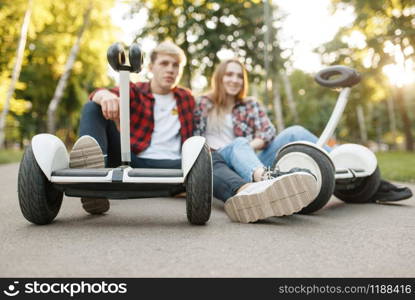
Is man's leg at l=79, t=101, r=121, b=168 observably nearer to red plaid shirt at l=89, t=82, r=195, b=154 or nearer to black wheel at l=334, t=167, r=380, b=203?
red plaid shirt at l=89, t=82, r=195, b=154

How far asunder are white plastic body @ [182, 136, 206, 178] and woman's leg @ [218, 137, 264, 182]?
0.70 meters

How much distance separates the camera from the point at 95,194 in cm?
227

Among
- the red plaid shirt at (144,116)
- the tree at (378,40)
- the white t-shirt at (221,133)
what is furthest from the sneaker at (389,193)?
the tree at (378,40)

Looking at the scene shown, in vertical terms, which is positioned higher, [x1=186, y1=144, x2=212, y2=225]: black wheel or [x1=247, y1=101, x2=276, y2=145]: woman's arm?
[x1=247, y1=101, x2=276, y2=145]: woman's arm

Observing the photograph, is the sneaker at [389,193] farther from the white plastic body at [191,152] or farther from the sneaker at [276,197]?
the white plastic body at [191,152]

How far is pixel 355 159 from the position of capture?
3.32 m

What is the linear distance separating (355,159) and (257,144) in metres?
0.77

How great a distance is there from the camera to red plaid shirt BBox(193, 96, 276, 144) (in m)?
3.68

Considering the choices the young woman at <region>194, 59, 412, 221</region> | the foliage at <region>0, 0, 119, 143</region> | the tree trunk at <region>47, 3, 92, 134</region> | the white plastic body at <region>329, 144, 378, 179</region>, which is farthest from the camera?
the foliage at <region>0, 0, 119, 143</region>

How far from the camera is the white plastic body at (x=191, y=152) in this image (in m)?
2.21

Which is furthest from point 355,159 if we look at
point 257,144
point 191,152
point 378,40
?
point 378,40

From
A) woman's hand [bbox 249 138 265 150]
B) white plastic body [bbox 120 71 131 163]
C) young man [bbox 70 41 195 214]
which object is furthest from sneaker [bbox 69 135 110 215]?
woman's hand [bbox 249 138 265 150]

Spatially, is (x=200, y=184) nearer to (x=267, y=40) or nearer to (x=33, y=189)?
(x=33, y=189)

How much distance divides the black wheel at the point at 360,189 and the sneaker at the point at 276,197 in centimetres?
102
